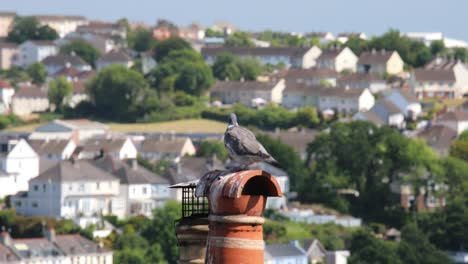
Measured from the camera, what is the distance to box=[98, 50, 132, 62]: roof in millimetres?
137750

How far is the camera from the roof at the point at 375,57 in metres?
132

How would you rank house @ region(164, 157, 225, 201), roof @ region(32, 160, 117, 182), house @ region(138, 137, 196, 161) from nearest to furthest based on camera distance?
1. roof @ region(32, 160, 117, 182)
2. house @ region(164, 157, 225, 201)
3. house @ region(138, 137, 196, 161)

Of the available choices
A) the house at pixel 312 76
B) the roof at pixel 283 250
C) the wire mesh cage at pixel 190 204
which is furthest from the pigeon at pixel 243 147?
the house at pixel 312 76

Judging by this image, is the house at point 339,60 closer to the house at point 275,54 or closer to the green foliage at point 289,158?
the house at point 275,54

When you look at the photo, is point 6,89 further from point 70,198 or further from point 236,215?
point 236,215

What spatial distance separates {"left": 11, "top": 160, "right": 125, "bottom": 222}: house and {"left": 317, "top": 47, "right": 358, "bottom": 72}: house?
171ft

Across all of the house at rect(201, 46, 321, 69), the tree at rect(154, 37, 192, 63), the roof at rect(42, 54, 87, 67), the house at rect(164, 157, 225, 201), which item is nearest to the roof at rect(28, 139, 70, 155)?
the house at rect(164, 157, 225, 201)

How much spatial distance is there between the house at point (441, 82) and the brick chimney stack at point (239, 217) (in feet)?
375

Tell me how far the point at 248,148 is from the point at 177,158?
8424cm

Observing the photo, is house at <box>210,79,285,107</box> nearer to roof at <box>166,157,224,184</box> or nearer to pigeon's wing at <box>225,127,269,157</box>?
roof at <box>166,157,224,184</box>

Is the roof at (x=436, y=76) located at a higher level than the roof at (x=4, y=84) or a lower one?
higher

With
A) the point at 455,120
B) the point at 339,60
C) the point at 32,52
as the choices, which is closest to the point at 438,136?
the point at 455,120

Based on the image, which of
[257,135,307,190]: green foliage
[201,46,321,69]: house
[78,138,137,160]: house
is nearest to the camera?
[257,135,307,190]: green foliage

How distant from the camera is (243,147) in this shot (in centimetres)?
1109
